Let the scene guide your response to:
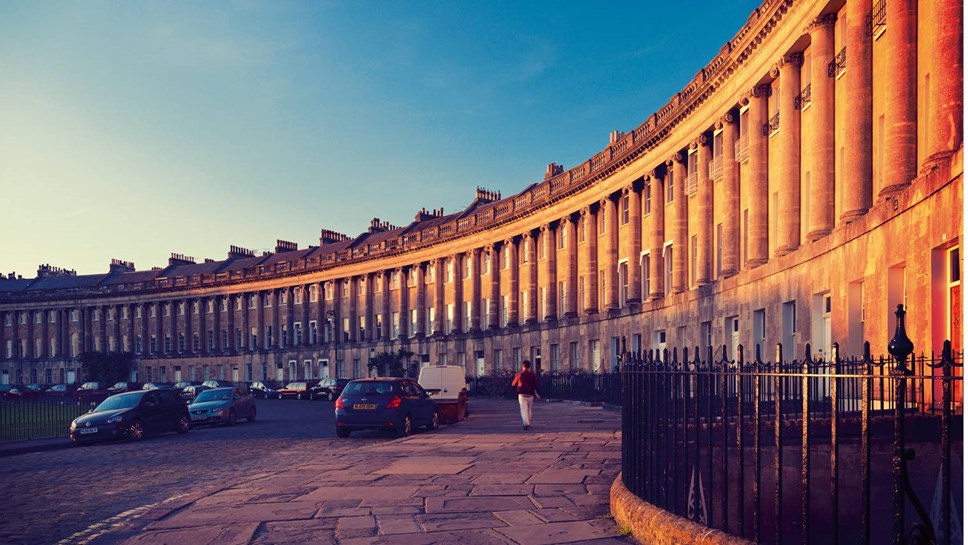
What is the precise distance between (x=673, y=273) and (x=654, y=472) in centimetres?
3112

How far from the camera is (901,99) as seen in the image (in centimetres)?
2081

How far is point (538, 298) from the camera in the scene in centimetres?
5944

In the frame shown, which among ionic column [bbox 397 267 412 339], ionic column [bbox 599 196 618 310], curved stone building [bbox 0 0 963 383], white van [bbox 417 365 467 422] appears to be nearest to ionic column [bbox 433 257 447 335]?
curved stone building [bbox 0 0 963 383]

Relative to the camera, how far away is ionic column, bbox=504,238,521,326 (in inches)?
2427

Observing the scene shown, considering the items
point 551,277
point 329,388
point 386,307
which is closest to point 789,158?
point 551,277

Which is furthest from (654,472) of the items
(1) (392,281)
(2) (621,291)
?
(1) (392,281)

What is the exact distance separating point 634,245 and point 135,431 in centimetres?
2680

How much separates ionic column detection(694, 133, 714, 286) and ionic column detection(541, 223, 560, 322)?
1954 cm

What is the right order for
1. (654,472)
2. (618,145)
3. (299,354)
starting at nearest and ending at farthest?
1. (654,472)
2. (618,145)
3. (299,354)

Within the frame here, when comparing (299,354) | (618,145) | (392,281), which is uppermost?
(618,145)

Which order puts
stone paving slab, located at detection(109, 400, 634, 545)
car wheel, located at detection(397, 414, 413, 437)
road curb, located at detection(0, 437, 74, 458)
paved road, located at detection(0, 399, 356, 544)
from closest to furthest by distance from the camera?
stone paving slab, located at detection(109, 400, 634, 545) → paved road, located at detection(0, 399, 356, 544) → road curb, located at detection(0, 437, 74, 458) → car wheel, located at detection(397, 414, 413, 437)

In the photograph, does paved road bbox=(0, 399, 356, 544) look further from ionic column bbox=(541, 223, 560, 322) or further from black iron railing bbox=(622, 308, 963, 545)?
ionic column bbox=(541, 223, 560, 322)

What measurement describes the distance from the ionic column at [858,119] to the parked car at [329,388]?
36650 millimetres

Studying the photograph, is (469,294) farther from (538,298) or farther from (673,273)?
(673,273)
